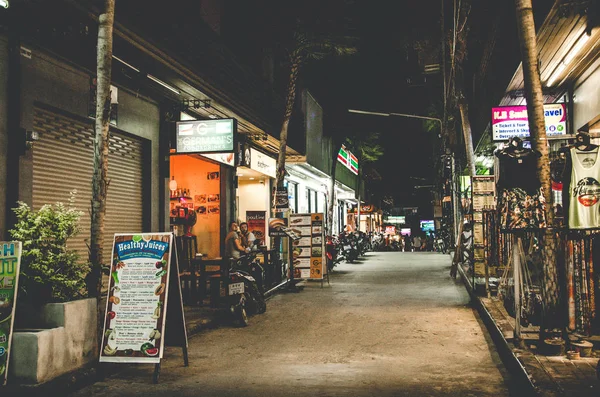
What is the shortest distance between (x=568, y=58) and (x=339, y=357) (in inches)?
336

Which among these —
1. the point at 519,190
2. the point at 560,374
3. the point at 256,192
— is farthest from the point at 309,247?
the point at 560,374

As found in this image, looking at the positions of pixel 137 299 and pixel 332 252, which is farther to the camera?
pixel 332 252

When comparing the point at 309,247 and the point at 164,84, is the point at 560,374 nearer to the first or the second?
the point at 164,84

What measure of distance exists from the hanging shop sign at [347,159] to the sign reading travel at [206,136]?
20187 mm

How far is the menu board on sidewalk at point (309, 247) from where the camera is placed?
53.3 ft

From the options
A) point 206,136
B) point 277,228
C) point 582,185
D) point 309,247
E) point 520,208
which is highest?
point 206,136

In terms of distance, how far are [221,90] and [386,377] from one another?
9.76m

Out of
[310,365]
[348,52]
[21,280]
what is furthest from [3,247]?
[348,52]

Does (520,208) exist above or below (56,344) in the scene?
above

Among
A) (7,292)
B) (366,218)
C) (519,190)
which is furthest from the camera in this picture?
(366,218)

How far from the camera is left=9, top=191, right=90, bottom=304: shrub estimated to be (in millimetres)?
6406

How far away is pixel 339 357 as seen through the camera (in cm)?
769

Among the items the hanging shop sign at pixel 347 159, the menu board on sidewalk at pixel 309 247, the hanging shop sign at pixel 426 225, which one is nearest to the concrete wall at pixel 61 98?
the menu board on sidewalk at pixel 309 247

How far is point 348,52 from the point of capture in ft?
61.0
